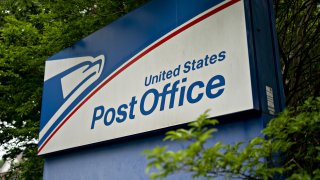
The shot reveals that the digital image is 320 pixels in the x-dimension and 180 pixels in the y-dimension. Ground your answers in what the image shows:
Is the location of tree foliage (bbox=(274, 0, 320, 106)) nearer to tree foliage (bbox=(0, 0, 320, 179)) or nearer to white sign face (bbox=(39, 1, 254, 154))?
Result: tree foliage (bbox=(0, 0, 320, 179))

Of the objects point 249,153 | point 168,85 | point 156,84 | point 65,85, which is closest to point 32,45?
point 65,85

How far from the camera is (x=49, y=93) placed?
4.70 meters

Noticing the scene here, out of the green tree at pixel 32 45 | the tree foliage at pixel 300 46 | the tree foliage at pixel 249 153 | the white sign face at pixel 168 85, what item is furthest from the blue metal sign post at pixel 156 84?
the tree foliage at pixel 300 46

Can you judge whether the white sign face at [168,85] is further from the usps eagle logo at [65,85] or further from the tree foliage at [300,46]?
the tree foliage at [300,46]

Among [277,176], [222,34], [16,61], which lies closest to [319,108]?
[277,176]

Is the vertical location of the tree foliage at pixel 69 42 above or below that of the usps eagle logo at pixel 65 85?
above

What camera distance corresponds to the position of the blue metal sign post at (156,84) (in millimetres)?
2738

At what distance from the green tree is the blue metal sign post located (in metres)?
0.91

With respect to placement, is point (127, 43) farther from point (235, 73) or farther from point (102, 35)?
point (235, 73)

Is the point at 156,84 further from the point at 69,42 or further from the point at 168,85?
the point at 69,42

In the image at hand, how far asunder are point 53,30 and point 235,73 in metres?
3.93

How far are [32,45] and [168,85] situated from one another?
447cm

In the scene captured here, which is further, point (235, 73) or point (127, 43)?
point (127, 43)

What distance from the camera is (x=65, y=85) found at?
175 inches
